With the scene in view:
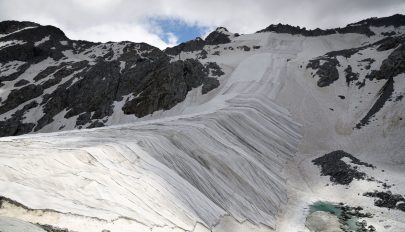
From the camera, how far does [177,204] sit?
24.9 m

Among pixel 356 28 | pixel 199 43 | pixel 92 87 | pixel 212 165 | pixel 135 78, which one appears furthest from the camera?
pixel 199 43

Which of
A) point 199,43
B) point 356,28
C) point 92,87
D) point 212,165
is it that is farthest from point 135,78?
point 356,28

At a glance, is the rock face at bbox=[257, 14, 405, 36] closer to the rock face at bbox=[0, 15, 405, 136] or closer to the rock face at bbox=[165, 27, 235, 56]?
the rock face at bbox=[0, 15, 405, 136]

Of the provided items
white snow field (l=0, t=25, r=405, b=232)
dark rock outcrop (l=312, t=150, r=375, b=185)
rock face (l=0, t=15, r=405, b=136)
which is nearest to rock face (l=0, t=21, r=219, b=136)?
rock face (l=0, t=15, r=405, b=136)

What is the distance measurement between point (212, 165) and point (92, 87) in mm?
68308

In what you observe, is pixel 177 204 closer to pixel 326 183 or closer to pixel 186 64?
pixel 326 183

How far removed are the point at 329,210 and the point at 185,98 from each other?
5087cm

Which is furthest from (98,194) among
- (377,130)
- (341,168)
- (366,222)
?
(377,130)

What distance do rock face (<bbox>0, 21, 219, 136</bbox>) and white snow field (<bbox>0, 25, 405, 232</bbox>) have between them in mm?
16919

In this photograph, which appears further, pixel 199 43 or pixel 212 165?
pixel 199 43

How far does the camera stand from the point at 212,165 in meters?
35.5

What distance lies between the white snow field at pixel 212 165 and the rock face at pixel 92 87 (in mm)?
16919

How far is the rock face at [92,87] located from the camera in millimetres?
Answer: 84875

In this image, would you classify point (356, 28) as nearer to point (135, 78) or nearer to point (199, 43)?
point (199, 43)
